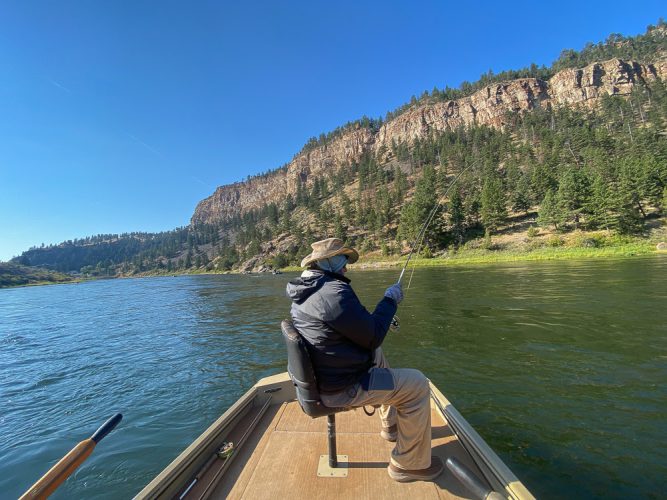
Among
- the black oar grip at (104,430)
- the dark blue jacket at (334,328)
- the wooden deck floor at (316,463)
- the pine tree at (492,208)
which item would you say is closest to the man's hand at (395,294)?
the dark blue jacket at (334,328)

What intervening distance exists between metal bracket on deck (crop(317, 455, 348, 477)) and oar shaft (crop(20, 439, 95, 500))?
244cm

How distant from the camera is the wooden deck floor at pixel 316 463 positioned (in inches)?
147

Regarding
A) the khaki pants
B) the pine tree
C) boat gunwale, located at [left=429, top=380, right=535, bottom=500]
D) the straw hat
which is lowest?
boat gunwale, located at [left=429, top=380, right=535, bottom=500]

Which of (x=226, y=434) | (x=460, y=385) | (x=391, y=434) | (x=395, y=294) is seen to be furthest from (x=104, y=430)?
(x=460, y=385)

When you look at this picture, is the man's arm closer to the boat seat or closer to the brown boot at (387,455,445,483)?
the boat seat

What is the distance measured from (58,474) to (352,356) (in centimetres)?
256

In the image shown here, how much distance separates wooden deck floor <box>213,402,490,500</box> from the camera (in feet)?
12.2

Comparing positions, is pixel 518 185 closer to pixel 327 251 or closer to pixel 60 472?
pixel 327 251

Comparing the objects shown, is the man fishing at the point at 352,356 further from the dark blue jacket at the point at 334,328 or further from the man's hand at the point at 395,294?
the man's hand at the point at 395,294

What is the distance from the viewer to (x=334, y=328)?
3.37 meters

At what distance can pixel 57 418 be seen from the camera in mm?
8812

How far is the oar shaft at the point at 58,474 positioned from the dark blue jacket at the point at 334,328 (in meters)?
2.11

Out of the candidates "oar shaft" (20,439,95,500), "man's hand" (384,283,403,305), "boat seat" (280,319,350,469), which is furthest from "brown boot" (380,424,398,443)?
"oar shaft" (20,439,95,500)

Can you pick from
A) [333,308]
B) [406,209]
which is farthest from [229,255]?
[333,308]
